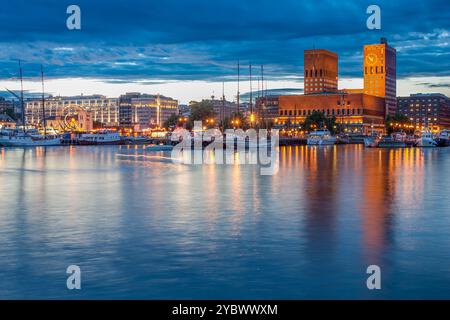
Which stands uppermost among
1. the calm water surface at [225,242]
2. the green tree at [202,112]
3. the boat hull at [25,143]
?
the green tree at [202,112]

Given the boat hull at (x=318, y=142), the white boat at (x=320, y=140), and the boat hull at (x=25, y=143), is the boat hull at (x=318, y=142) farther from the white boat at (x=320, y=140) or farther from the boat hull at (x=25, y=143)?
the boat hull at (x=25, y=143)

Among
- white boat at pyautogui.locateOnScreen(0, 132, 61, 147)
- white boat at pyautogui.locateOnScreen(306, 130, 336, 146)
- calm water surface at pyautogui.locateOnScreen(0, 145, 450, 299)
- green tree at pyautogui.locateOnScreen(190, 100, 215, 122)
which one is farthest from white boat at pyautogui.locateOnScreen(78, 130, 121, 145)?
calm water surface at pyautogui.locateOnScreen(0, 145, 450, 299)

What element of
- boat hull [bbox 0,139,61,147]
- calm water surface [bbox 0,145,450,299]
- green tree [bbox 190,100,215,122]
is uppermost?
green tree [bbox 190,100,215,122]

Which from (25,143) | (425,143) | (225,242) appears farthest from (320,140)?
(225,242)

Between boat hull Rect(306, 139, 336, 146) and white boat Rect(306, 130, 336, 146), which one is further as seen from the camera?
white boat Rect(306, 130, 336, 146)

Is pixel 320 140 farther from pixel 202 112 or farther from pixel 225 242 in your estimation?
pixel 225 242

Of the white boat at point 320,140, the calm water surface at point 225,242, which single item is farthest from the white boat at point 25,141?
the calm water surface at point 225,242

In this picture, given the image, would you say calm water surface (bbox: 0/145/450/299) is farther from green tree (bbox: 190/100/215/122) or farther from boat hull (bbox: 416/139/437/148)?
green tree (bbox: 190/100/215/122)

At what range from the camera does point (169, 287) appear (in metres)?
13.0

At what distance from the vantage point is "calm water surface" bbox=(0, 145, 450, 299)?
13.1 m

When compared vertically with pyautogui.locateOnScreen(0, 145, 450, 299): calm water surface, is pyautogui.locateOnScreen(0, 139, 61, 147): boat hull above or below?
above

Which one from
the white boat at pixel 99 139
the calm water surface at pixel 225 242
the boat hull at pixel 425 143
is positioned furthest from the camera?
the white boat at pixel 99 139

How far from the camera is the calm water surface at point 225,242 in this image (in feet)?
42.9
